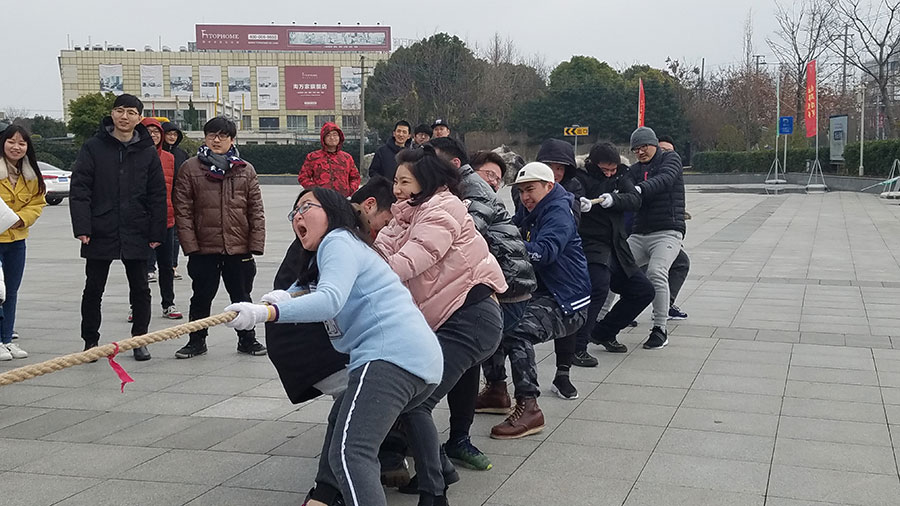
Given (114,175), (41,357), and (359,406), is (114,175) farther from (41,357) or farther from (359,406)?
(359,406)

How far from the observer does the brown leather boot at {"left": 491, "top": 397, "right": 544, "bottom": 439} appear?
182 inches

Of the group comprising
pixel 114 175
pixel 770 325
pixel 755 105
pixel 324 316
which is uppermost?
pixel 755 105

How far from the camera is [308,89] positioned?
3861 inches

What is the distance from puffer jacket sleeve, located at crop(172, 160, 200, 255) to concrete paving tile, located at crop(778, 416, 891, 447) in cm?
411

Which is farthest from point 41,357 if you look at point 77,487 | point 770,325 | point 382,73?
point 382,73

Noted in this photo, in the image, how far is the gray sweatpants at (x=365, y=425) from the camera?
2969 millimetres

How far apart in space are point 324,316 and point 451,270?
84 cm

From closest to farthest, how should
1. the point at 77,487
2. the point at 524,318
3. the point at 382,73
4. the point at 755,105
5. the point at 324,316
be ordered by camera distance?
the point at 324,316 → the point at 77,487 → the point at 524,318 → the point at 755,105 → the point at 382,73

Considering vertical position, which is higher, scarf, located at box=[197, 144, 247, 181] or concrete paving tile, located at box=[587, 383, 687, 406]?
scarf, located at box=[197, 144, 247, 181]

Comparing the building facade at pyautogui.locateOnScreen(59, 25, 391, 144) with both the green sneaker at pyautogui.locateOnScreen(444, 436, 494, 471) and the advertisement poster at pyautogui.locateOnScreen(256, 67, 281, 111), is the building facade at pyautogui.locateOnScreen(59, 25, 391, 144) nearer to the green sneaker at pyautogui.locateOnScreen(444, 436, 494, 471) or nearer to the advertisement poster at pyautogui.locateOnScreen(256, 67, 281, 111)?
the advertisement poster at pyautogui.locateOnScreen(256, 67, 281, 111)

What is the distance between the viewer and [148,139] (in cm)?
640

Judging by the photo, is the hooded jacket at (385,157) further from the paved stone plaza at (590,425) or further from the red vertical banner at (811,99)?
the red vertical banner at (811,99)

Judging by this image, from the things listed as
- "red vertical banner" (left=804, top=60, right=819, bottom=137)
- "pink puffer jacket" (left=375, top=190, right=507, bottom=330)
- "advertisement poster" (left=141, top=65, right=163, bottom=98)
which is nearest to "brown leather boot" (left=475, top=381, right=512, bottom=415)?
"pink puffer jacket" (left=375, top=190, right=507, bottom=330)

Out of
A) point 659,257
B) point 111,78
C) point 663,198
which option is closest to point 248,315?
point 659,257
